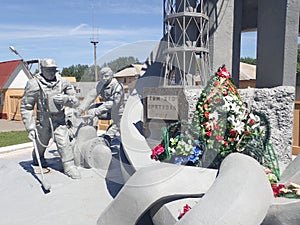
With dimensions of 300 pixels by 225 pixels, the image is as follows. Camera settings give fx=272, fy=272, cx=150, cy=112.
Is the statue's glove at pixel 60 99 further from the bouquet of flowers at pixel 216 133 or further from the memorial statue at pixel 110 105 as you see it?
the bouquet of flowers at pixel 216 133

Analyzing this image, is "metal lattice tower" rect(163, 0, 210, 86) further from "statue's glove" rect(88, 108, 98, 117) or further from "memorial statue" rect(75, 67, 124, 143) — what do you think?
"statue's glove" rect(88, 108, 98, 117)

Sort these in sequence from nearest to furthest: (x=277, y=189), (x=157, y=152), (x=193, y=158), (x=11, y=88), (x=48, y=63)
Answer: (x=277, y=189) → (x=193, y=158) → (x=157, y=152) → (x=48, y=63) → (x=11, y=88)

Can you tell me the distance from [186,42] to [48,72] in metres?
2.64

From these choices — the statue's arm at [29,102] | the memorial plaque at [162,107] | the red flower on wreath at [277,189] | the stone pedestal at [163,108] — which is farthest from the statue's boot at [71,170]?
the red flower on wreath at [277,189]

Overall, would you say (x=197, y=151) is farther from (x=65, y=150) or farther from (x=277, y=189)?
(x=65, y=150)

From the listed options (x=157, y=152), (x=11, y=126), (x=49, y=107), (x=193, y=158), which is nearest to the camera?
(x=193, y=158)

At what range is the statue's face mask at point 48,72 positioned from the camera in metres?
4.16

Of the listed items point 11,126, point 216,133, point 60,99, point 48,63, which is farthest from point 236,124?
point 11,126

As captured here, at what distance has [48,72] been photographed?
4191mm

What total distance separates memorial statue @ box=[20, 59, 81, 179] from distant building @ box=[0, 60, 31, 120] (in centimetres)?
1319

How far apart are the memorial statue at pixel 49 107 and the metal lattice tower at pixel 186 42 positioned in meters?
1.65

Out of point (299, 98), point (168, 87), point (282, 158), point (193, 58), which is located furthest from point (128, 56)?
point (299, 98)

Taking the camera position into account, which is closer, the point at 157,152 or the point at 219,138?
the point at 219,138

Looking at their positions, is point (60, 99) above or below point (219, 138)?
above
